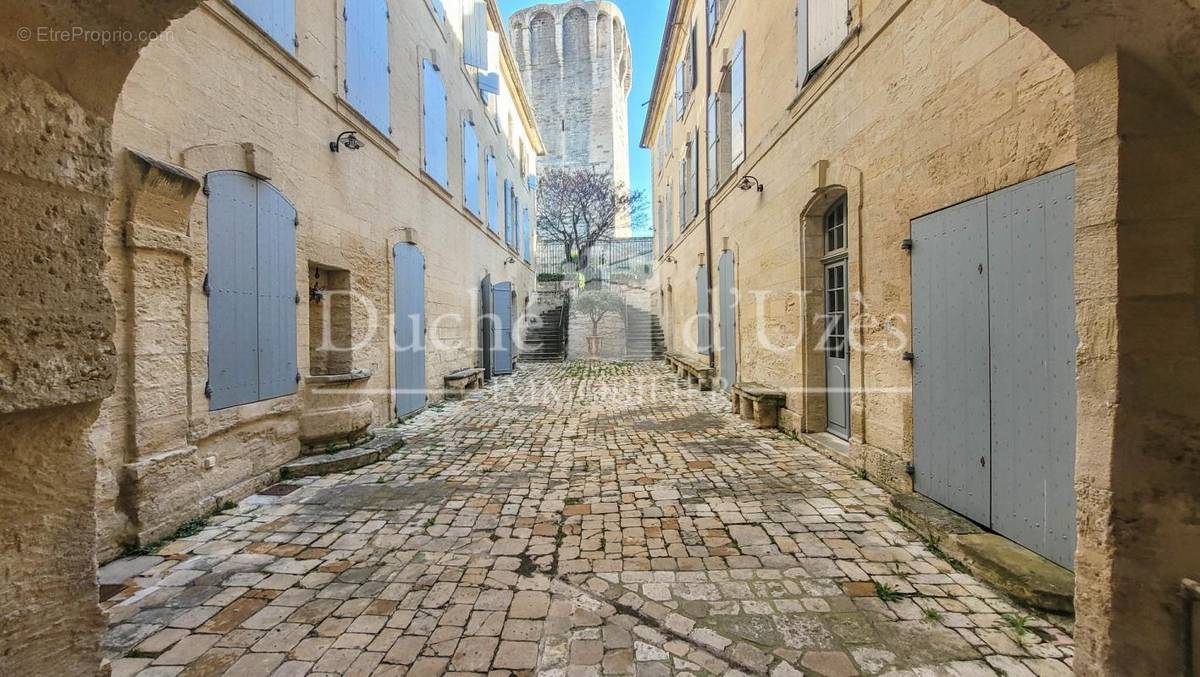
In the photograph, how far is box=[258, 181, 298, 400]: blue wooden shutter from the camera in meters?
4.25

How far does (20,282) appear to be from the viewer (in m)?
1.34

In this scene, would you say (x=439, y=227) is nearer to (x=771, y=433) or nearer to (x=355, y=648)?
(x=771, y=433)

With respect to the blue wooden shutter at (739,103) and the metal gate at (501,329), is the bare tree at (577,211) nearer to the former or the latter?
the metal gate at (501,329)

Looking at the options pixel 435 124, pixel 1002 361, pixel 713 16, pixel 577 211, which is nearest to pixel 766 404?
pixel 1002 361

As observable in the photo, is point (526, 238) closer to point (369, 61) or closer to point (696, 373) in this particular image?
point (696, 373)

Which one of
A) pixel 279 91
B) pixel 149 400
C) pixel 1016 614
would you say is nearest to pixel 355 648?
pixel 149 400

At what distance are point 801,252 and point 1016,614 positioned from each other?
4.09 metres

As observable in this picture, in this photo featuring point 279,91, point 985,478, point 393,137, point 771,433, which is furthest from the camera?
point 393,137

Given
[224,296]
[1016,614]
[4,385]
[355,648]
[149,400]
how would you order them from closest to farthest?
[4,385] → [355,648] → [1016,614] → [149,400] → [224,296]

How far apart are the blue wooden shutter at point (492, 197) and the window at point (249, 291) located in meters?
7.66

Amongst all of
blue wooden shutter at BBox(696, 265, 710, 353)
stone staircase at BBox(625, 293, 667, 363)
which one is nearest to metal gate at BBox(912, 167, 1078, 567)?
blue wooden shutter at BBox(696, 265, 710, 353)

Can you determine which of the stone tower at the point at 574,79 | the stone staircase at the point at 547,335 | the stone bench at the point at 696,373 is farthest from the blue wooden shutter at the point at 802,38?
the stone tower at the point at 574,79

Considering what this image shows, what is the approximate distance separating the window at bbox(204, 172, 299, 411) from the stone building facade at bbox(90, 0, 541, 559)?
17 mm

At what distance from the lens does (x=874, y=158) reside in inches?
166
